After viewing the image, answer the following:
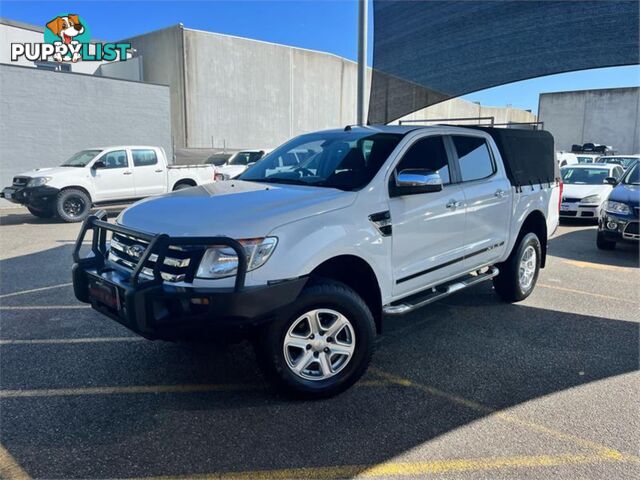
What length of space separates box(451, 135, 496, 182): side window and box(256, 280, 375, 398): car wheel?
2.02 m

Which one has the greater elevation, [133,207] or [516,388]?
[133,207]

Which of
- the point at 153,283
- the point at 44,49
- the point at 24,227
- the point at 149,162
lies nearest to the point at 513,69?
the point at 153,283

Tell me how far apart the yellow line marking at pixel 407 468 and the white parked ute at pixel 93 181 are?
10634mm

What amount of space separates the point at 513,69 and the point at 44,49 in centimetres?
2167

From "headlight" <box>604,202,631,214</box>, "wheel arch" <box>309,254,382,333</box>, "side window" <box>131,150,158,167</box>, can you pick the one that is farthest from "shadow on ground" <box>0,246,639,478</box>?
"side window" <box>131,150,158,167</box>

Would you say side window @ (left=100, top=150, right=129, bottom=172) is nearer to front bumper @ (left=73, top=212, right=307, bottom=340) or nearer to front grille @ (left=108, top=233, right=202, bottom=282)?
front grille @ (left=108, top=233, right=202, bottom=282)

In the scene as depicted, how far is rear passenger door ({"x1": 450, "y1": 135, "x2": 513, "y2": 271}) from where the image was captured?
4660mm

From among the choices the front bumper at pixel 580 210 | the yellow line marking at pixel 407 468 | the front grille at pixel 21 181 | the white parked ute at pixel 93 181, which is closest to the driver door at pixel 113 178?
the white parked ute at pixel 93 181

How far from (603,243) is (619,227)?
1.93ft

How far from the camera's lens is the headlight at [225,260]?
293cm

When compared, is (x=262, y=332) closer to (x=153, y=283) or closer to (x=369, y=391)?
(x=153, y=283)

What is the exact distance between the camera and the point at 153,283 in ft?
9.66

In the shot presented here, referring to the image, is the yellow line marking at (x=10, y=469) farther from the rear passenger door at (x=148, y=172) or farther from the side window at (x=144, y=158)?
the side window at (x=144, y=158)

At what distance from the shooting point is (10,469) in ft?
8.63
